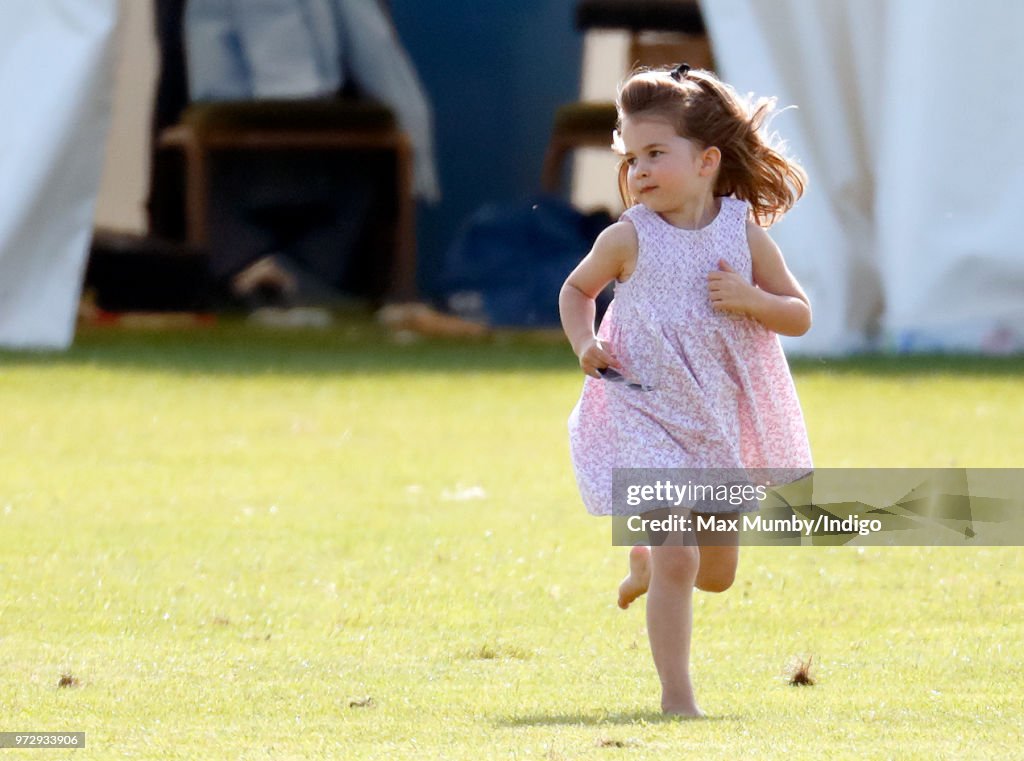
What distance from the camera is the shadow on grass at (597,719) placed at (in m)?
2.08

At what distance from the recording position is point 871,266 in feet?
20.3

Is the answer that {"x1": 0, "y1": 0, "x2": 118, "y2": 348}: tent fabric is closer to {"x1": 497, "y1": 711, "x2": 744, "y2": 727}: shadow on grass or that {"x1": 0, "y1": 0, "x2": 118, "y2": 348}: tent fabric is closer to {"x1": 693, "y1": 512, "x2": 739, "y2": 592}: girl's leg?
{"x1": 693, "y1": 512, "x2": 739, "y2": 592}: girl's leg

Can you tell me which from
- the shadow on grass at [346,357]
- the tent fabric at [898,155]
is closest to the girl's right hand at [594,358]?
the shadow on grass at [346,357]

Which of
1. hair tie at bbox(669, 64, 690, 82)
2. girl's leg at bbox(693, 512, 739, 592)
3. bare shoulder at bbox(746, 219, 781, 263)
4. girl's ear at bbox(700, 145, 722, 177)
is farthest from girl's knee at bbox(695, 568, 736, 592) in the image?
hair tie at bbox(669, 64, 690, 82)

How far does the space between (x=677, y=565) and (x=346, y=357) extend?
13.0 ft

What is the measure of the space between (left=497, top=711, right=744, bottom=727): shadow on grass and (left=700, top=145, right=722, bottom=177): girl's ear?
0.68m

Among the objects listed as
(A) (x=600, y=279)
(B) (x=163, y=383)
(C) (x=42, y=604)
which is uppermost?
(A) (x=600, y=279)

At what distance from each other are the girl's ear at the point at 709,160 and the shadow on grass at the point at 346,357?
10.6 feet

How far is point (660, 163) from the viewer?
7.79 feet

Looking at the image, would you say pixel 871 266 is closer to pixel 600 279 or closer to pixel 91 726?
pixel 600 279

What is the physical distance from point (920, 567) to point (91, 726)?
1.48 m

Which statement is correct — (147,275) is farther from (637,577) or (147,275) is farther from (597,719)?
(597,719)

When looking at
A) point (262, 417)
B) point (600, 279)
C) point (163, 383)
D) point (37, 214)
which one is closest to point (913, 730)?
point (600, 279)

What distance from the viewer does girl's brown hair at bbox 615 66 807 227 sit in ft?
7.84
